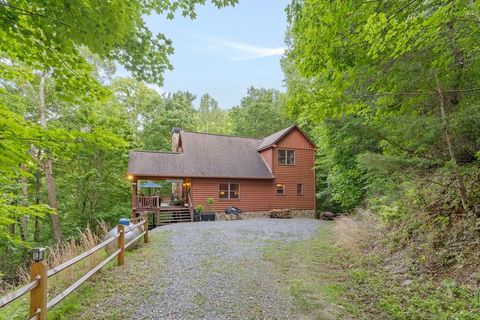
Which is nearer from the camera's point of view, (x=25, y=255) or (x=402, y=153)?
(x=402, y=153)

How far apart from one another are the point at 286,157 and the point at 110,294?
15.4 metres

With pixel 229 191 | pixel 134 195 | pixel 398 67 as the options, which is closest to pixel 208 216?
pixel 229 191

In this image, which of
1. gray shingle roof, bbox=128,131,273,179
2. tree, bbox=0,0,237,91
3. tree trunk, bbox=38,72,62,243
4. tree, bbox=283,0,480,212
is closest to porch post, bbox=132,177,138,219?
gray shingle roof, bbox=128,131,273,179

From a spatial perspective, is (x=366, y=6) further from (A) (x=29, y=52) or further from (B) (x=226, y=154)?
(B) (x=226, y=154)

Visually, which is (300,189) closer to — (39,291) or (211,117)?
(39,291)

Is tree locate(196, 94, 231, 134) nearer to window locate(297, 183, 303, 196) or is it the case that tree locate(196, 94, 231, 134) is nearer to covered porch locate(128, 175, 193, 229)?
window locate(297, 183, 303, 196)

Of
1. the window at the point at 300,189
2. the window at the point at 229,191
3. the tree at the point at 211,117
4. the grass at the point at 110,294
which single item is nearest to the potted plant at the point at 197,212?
the window at the point at 229,191

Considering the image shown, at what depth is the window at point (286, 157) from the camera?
60.4ft

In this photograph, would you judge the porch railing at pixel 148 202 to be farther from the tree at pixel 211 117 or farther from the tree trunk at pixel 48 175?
the tree at pixel 211 117

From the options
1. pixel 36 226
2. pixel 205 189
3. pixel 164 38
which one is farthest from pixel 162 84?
pixel 36 226

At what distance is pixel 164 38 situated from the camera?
4945mm

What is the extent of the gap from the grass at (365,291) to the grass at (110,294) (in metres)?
2.49

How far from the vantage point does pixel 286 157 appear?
18.5m

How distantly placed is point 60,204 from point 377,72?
58.9ft
